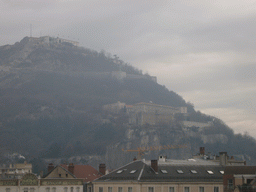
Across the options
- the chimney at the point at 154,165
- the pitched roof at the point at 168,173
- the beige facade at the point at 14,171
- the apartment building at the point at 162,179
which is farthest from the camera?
the beige facade at the point at 14,171

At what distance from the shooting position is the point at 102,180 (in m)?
69.1

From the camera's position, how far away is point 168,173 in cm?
6862

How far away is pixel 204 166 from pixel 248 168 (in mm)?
12985

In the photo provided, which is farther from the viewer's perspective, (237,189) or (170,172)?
(170,172)

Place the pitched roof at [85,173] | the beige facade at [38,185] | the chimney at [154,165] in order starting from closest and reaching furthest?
the chimney at [154,165] < the beige facade at [38,185] < the pitched roof at [85,173]

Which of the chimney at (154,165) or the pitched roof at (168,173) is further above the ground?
the chimney at (154,165)

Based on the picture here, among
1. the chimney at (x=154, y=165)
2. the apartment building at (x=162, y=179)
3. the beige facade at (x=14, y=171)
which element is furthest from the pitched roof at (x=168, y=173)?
the beige facade at (x=14, y=171)

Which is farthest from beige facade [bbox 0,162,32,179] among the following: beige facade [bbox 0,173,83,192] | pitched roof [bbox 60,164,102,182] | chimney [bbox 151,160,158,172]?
chimney [bbox 151,160,158,172]

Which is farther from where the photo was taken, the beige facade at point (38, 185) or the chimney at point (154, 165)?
the beige facade at point (38, 185)

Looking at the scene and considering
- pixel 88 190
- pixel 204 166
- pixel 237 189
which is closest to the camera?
pixel 237 189

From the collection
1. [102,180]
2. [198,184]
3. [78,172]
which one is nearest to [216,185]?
[198,184]

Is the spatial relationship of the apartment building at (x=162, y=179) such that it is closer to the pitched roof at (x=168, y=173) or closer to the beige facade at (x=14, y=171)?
the pitched roof at (x=168, y=173)

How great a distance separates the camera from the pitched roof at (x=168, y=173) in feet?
221

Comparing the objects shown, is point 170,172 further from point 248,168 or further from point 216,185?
point 248,168
